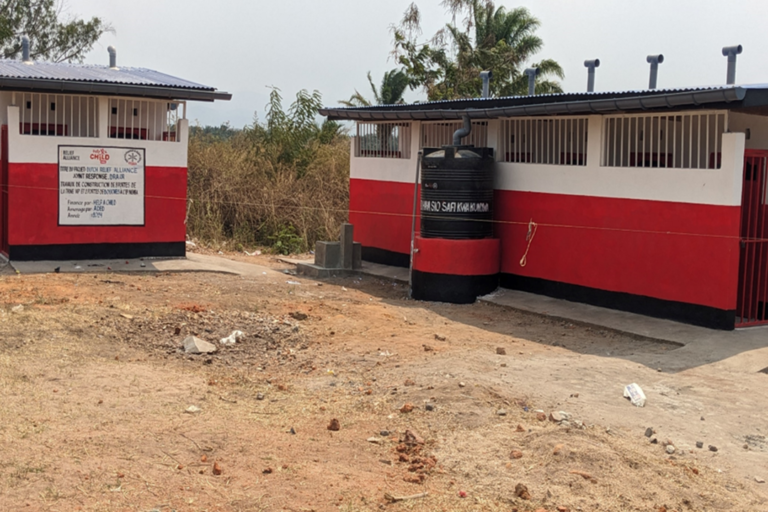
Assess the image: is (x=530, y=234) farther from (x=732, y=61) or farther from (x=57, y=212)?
(x=57, y=212)

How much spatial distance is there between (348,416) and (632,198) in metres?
6.14

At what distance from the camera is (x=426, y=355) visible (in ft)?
29.3

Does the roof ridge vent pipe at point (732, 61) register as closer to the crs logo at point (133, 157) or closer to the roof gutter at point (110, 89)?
the roof gutter at point (110, 89)

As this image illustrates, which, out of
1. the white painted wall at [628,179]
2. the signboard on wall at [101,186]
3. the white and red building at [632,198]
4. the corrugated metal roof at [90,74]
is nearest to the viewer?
the white painted wall at [628,179]

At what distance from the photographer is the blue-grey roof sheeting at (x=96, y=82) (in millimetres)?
13312

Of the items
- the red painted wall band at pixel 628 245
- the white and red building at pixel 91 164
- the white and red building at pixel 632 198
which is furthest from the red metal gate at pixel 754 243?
the white and red building at pixel 91 164

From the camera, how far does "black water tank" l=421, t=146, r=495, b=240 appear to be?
42.5 feet

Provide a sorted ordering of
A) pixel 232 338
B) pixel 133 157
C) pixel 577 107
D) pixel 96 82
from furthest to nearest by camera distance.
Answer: pixel 133 157 → pixel 96 82 → pixel 577 107 → pixel 232 338

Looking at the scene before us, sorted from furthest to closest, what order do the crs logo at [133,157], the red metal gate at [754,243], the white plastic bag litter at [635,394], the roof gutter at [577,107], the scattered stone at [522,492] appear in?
the crs logo at [133,157]
the red metal gate at [754,243]
the roof gutter at [577,107]
the white plastic bag litter at [635,394]
the scattered stone at [522,492]

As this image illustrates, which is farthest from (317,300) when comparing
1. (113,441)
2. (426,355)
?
(113,441)

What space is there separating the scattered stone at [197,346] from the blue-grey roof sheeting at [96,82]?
6.25m

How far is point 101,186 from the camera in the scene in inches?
575

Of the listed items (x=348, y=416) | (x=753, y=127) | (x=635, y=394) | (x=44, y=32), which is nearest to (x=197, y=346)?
(x=348, y=416)

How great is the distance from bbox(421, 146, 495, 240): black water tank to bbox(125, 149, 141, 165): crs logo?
208 inches
